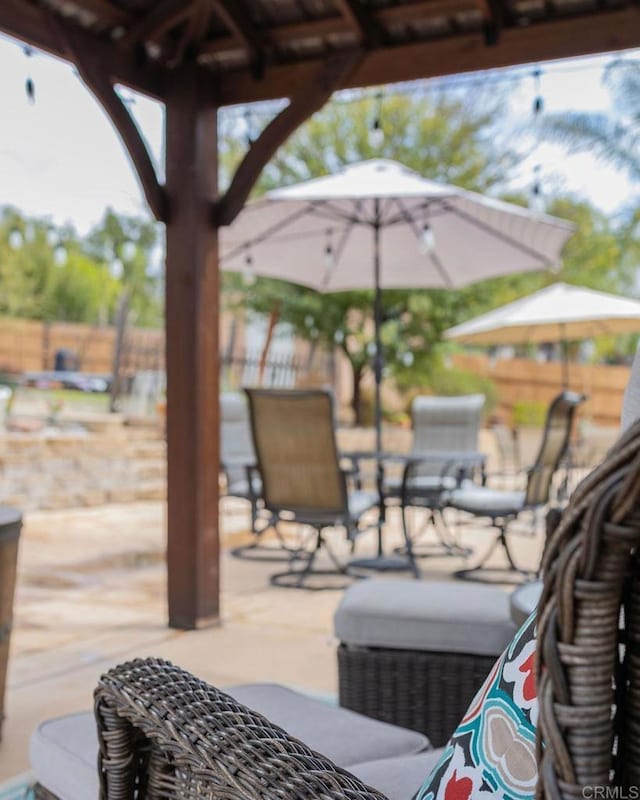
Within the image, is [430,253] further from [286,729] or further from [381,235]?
[286,729]

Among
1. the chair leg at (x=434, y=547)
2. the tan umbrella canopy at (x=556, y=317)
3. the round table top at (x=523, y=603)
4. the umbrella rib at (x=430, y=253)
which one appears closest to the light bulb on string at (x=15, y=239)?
the tan umbrella canopy at (x=556, y=317)

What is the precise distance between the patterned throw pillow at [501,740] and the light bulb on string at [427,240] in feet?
15.1

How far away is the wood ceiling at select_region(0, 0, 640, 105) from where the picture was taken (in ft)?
11.5

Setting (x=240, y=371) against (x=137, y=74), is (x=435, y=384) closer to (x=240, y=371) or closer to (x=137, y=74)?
(x=240, y=371)

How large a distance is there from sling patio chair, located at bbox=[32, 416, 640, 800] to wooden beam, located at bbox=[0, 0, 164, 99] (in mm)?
2729

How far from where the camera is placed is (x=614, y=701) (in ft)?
2.25

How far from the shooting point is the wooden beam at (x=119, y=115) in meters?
3.57

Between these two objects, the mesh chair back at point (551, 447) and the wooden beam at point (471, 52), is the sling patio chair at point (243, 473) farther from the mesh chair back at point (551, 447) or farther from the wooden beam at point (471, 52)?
the wooden beam at point (471, 52)

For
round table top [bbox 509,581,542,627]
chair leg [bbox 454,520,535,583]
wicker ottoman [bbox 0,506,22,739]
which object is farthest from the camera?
chair leg [bbox 454,520,535,583]

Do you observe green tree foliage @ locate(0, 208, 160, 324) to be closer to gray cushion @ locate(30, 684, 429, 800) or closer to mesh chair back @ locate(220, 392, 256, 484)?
mesh chair back @ locate(220, 392, 256, 484)

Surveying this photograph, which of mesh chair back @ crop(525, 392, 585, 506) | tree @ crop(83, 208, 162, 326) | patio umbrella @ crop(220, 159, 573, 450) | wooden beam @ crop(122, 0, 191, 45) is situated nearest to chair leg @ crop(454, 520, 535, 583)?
mesh chair back @ crop(525, 392, 585, 506)

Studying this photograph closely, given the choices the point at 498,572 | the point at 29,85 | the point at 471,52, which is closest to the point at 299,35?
the point at 471,52

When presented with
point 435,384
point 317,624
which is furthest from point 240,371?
point 317,624

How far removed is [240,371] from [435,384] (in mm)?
3334
